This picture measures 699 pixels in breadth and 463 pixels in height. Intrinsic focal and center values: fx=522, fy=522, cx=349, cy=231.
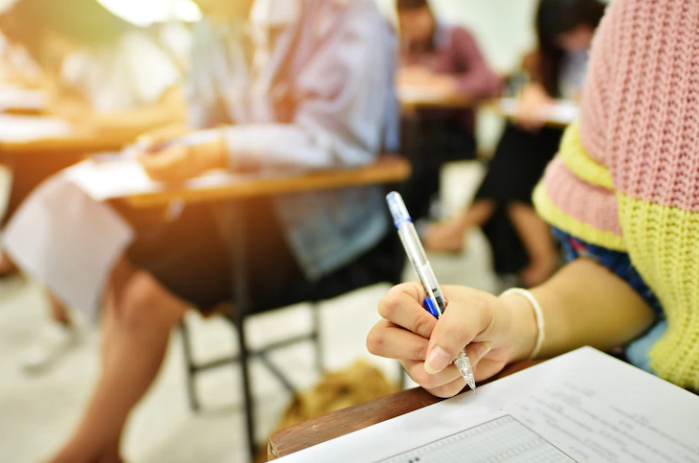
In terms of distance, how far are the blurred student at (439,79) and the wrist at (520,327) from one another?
2190 millimetres

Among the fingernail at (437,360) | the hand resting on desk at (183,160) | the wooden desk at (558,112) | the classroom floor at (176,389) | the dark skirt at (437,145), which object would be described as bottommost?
the classroom floor at (176,389)

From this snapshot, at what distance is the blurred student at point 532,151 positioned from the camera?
1.97 meters

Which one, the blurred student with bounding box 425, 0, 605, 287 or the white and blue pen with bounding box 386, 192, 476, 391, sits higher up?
the white and blue pen with bounding box 386, 192, 476, 391

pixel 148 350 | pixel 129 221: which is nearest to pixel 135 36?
pixel 129 221

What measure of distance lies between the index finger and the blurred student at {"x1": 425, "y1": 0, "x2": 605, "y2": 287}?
169cm

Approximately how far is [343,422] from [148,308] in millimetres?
825

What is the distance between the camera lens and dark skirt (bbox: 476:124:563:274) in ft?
6.89

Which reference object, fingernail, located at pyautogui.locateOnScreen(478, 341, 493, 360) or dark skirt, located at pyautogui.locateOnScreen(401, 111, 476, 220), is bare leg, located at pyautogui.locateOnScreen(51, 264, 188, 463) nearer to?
fingernail, located at pyautogui.locateOnScreen(478, 341, 493, 360)

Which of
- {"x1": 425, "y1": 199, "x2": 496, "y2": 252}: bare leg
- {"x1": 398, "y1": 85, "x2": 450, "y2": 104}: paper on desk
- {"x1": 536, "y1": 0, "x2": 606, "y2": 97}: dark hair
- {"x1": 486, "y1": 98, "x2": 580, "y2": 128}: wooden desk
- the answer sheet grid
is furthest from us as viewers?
{"x1": 398, "y1": 85, "x2": 450, "y2": 104}: paper on desk

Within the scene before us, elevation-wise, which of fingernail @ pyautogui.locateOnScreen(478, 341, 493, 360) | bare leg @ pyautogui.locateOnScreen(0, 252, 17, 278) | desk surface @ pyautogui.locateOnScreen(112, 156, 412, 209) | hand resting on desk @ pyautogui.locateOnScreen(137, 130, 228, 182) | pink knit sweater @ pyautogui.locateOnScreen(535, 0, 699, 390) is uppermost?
pink knit sweater @ pyautogui.locateOnScreen(535, 0, 699, 390)

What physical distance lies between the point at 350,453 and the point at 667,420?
7.9 inches

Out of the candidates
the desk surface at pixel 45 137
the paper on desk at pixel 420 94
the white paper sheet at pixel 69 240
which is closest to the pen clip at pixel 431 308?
the white paper sheet at pixel 69 240

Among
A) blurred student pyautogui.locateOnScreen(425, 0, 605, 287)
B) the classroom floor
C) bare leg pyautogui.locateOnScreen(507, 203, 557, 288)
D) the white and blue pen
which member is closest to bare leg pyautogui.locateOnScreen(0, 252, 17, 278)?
the classroom floor

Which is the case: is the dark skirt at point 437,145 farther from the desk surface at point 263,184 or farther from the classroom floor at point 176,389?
the desk surface at point 263,184
